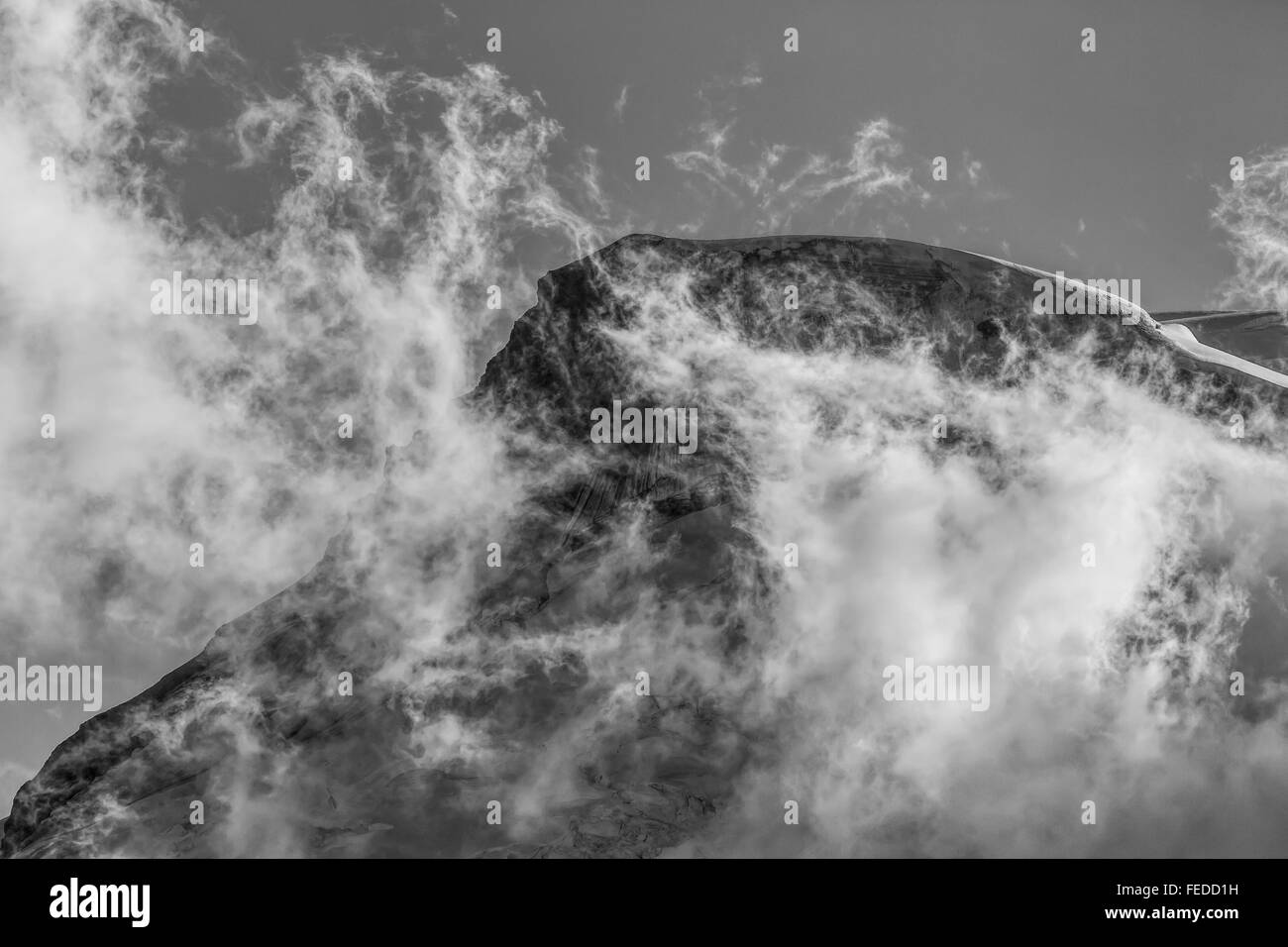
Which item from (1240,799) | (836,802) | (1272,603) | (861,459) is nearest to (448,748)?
(836,802)
